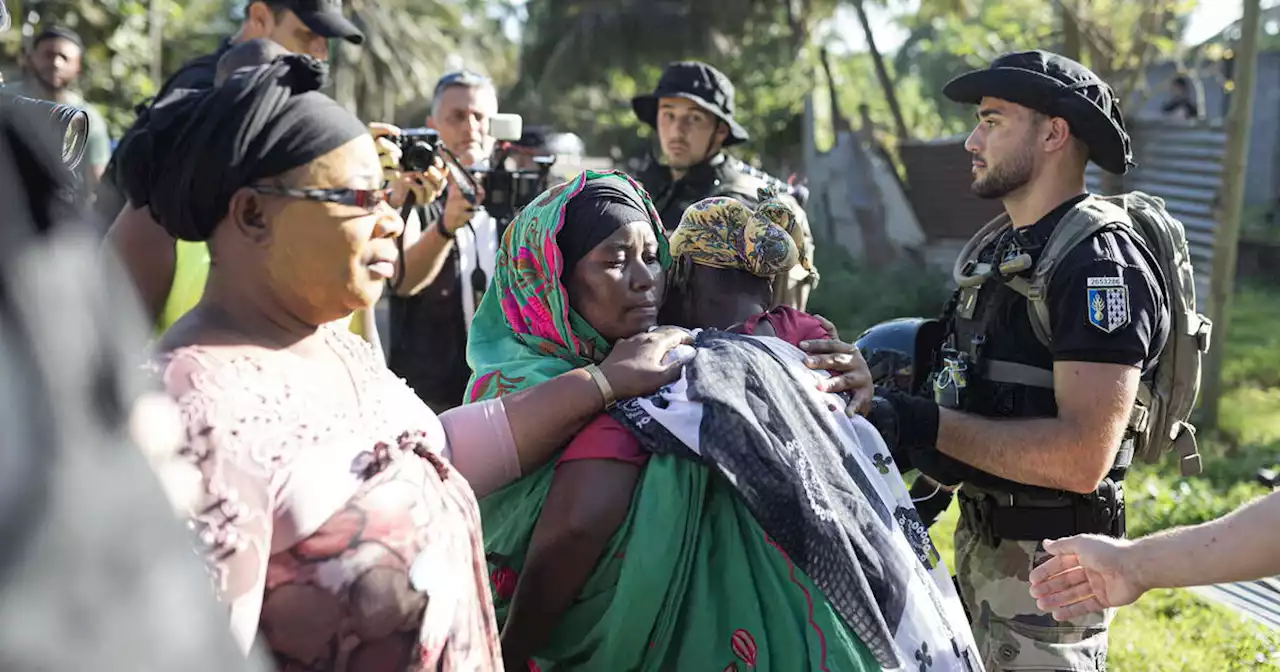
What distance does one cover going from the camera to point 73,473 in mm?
766

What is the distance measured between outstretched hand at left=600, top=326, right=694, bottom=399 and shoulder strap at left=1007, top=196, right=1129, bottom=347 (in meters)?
1.13

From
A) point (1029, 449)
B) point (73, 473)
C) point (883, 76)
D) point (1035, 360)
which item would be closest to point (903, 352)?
point (1035, 360)

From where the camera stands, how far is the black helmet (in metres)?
3.11

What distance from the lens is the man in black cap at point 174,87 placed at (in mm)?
2707

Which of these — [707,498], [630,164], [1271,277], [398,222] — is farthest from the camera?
[630,164]

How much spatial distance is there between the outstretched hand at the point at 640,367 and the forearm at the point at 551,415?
0.14ft

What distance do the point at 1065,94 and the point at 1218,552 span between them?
1411mm

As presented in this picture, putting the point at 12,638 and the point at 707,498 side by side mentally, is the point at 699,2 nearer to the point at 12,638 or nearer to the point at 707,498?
the point at 707,498

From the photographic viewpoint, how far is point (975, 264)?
3.15 m

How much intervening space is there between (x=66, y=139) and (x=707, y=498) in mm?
1258

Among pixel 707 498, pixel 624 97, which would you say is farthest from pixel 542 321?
pixel 624 97

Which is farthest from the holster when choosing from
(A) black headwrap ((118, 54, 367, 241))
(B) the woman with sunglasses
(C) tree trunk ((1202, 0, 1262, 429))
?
(C) tree trunk ((1202, 0, 1262, 429))

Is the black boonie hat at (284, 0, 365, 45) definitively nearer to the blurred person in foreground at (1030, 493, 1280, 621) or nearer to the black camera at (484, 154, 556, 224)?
the black camera at (484, 154, 556, 224)

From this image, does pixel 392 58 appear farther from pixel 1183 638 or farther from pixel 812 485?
pixel 812 485
